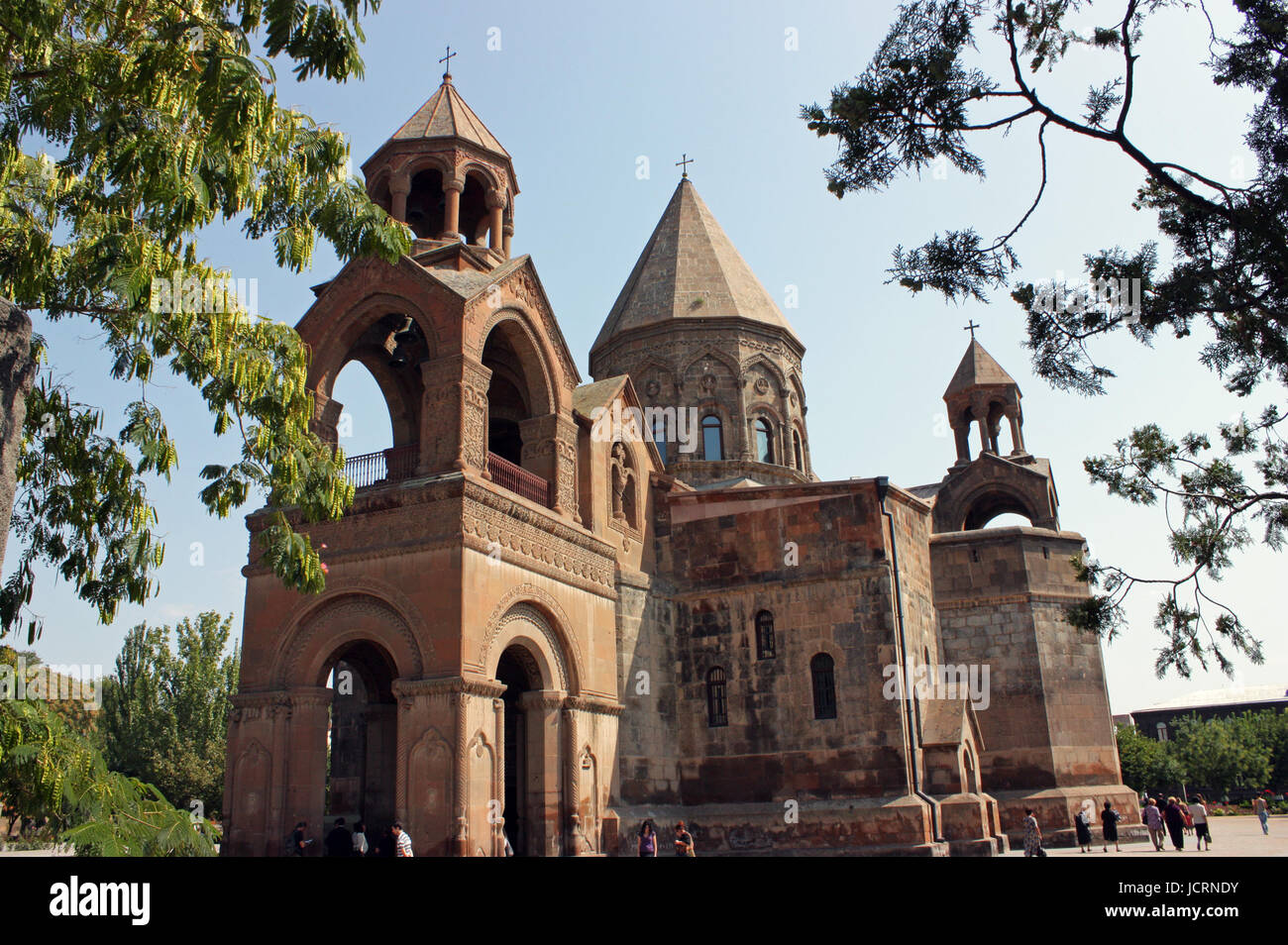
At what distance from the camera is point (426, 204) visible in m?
19.8

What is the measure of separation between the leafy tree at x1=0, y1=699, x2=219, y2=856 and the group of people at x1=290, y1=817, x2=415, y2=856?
17.9 ft

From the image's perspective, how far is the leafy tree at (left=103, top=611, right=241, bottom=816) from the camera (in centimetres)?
3412

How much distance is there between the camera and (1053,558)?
23625 millimetres

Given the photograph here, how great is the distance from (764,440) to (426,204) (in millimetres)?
10859

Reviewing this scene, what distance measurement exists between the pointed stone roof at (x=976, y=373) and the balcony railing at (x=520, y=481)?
15.5 meters

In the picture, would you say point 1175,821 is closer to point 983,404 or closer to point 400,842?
point 983,404

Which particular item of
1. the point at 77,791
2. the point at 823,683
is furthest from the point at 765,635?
the point at 77,791

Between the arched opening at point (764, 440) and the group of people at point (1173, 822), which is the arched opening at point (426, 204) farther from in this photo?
the group of people at point (1173, 822)

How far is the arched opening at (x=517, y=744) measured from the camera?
53.0ft

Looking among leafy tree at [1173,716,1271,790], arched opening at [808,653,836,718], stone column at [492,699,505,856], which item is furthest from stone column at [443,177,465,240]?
leafy tree at [1173,716,1271,790]

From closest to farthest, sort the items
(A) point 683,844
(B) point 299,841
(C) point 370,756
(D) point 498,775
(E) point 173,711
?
1. (B) point 299,841
2. (D) point 498,775
3. (A) point 683,844
4. (C) point 370,756
5. (E) point 173,711

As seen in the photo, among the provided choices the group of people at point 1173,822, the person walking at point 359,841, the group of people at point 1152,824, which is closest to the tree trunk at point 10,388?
the person walking at point 359,841
